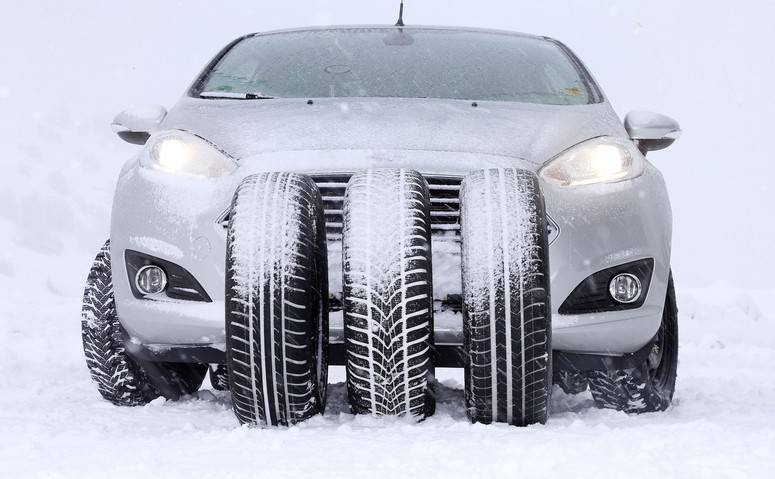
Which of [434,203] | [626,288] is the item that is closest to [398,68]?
[434,203]

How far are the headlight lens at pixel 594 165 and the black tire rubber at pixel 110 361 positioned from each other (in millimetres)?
1712

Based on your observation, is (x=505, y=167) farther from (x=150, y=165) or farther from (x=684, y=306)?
(x=684, y=306)

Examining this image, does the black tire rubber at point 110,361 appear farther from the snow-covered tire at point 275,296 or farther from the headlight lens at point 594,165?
the headlight lens at point 594,165

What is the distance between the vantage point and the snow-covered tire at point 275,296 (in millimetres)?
2783

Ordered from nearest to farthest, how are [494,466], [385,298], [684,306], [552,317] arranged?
1. [494,466]
2. [385,298]
3. [552,317]
4. [684,306]

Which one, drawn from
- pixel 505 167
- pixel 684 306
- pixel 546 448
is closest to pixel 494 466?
pixel 546 448

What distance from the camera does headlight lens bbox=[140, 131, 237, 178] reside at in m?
3.19

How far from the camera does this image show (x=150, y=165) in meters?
3.28

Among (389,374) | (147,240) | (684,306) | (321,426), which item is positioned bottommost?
(684,306)

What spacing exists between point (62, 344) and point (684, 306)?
17.1 ft

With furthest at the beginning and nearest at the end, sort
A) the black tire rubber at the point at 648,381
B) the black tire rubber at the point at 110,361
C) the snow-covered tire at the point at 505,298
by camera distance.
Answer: the black tire rubber at the point at 110,361, the black tire rubber at the point at 648,381, the snow-covered tire at the point at 505,298

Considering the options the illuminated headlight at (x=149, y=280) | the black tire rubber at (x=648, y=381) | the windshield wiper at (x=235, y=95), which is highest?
the windshield wiper at (x=235, y=95)

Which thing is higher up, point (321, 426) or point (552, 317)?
point (552, 317)

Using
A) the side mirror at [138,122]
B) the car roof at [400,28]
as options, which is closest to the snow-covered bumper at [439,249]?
the side mirror at [138,122]
